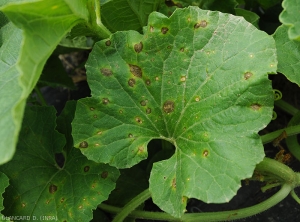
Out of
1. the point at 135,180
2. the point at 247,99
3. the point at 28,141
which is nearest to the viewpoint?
the point at 247,99

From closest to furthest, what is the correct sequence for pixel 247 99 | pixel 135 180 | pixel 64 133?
pixel 247 99
pixel 64 133
pixel 135 180

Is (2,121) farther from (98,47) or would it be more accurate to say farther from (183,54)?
(183,54)

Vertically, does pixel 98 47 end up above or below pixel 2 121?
below

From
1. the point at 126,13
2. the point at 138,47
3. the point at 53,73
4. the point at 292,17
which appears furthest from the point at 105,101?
the point at 53,73

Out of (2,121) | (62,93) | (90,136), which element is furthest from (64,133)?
(62,93)

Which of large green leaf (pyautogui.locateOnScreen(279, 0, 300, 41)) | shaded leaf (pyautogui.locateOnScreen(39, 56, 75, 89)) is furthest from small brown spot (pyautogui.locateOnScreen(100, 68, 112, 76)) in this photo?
shaded leaf (pyautogui.locateOnScreen(39, 56, 75, 89))

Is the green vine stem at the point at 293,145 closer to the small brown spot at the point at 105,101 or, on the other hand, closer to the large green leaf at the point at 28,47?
the small brown spot at the point at 105,101

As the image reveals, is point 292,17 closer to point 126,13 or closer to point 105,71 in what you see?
point 105,71

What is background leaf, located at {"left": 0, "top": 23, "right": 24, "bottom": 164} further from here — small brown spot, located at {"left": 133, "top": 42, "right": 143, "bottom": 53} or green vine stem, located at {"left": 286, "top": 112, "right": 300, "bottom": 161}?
green vine stem, located at {"left": 286, "top": 112, "right": 300, "bottom": 161}
